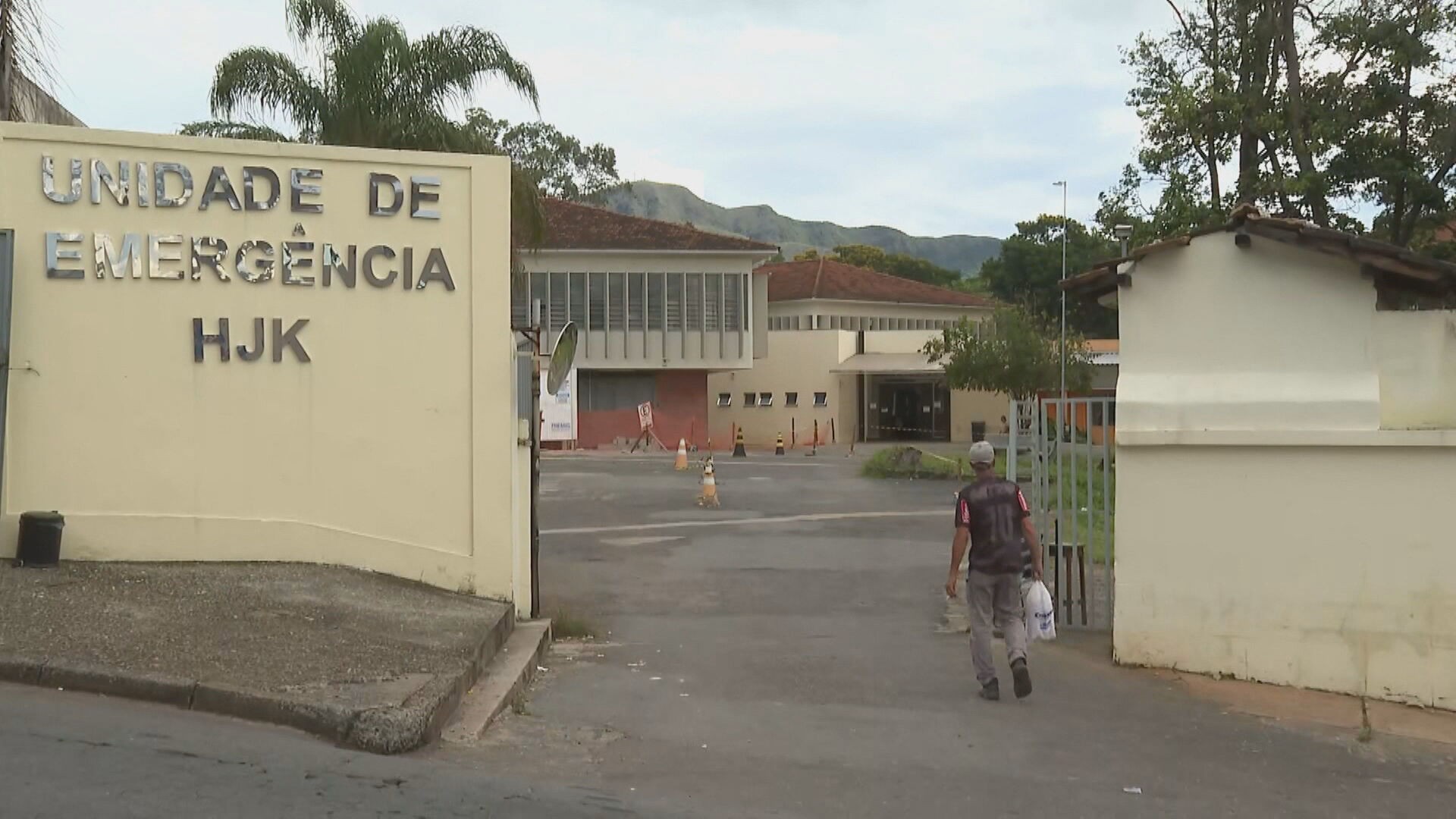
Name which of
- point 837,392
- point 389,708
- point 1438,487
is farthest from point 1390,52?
point 837,392

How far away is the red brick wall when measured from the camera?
164ft

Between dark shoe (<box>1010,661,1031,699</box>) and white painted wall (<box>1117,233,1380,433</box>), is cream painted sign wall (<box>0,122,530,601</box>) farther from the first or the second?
white painted wall (<box>1117,233,1380,433</box>)

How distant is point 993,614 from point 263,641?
15.4 feet

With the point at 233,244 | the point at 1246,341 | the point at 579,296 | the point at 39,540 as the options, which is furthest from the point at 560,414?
the point at 579,296

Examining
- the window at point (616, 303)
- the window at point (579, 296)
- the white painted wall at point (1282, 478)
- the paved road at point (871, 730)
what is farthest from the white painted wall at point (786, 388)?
the white painted wall at point (1282, 478)

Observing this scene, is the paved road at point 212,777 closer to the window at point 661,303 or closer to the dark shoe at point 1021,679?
the dark shoe at point 1021,679

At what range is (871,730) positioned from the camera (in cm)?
838

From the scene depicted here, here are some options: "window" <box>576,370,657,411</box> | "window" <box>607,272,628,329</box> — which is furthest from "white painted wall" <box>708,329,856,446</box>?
"window" <box>607,272,628,329</box>

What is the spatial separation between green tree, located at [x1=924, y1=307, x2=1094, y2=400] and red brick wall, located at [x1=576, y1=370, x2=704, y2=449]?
936 cm

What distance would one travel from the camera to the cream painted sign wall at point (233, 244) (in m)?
11.0

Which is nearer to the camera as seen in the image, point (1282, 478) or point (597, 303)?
point (1282, 478)

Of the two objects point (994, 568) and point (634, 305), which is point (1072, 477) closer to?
point (994, 568)

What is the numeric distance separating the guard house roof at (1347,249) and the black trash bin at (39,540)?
8117 millimetres

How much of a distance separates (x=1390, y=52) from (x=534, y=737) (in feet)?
71.9
